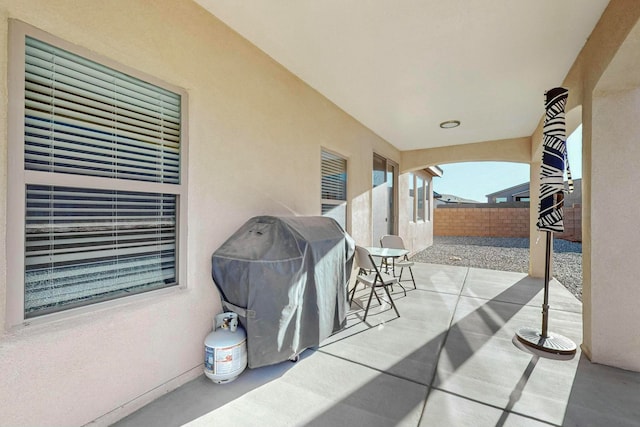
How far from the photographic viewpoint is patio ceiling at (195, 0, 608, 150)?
2.04 m

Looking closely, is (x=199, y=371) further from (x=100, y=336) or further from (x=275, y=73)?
(x=275, y=73)

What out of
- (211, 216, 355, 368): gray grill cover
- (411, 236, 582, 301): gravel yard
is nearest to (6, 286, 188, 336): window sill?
(211, 216, 355, 368): gray grill cover

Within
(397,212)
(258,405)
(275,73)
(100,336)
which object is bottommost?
(258,405)

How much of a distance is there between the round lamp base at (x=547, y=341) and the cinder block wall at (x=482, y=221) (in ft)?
37.7

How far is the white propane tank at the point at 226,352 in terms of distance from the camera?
190cm

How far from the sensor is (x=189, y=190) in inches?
78.2

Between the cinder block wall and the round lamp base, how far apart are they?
11484mm

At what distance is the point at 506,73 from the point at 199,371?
14.0 ft

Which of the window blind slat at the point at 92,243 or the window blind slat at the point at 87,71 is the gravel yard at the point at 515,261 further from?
the window blind slat at the point at 87,71

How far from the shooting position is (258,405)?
1759mm

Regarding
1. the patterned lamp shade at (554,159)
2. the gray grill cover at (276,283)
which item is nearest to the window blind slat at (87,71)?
the gray grill cover at (276,283)

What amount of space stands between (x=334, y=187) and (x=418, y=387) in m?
2.75

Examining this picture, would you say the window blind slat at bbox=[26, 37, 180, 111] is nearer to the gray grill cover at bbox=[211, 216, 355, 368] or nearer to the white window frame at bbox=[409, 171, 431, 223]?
the gray grill cover at bbox=[211, 216, 355, 368]

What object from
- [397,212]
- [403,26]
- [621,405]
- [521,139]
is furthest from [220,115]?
[521,139]
